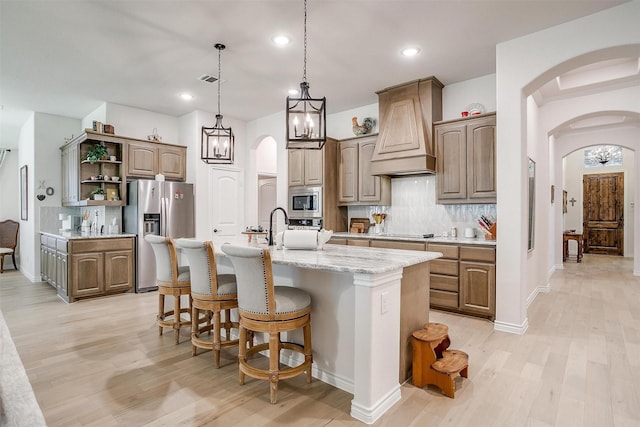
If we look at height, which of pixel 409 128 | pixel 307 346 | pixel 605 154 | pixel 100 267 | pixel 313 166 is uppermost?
pixel 605 154

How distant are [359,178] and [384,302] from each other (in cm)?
336

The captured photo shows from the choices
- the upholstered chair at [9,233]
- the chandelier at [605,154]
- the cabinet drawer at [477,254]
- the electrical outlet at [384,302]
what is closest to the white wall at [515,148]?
the cabinet drawer at [477,254]

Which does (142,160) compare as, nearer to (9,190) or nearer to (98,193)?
(98,193)

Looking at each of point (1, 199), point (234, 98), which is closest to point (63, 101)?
point (234, 98)

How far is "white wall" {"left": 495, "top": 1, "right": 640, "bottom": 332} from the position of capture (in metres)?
3.28

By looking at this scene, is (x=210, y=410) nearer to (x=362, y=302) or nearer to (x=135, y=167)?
(x=362, y=302)

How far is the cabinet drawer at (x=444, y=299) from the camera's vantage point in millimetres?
4012

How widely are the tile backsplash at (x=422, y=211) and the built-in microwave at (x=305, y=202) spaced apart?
87 cm

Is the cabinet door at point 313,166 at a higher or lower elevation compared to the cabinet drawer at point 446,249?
higher

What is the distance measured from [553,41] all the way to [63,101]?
646cm

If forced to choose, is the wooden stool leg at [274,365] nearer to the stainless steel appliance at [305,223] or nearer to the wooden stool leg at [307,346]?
the wooden stool leg at [307,346]

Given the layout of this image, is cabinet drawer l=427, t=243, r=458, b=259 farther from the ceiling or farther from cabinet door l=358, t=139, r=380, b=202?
the ceiling

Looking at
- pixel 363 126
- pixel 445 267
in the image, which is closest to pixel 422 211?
pixel 445 267

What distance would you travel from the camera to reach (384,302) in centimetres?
208
